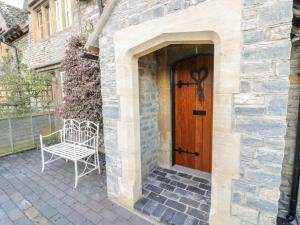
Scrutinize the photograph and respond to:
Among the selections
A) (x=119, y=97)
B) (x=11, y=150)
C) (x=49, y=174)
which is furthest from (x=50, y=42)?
(x=119, y=97)

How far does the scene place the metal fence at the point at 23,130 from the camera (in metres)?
4.72

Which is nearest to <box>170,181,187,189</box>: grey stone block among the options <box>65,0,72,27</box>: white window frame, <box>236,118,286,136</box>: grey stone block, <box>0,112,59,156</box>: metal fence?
<box>236,118,286,136</box>: grey stone block

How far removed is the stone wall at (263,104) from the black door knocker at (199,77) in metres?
1.61

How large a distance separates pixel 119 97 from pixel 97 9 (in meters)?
3.11

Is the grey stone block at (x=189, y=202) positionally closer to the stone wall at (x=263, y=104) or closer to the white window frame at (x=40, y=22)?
the stone wall at (x=263, y=104)

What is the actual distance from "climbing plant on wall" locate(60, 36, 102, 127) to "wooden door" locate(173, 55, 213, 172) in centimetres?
173

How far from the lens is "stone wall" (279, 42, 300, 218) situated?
202 cm

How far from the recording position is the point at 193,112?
336cm

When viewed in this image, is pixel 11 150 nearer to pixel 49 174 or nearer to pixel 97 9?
pixel 49 174

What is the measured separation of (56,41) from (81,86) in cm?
267

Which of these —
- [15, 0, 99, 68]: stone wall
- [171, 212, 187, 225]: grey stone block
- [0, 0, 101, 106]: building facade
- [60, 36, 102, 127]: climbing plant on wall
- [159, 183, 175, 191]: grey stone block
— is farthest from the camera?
[0, 0, 101, 106]: building facade

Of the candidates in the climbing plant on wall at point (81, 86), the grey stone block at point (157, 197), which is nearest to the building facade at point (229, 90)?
the grey stone block at point (157, 197)

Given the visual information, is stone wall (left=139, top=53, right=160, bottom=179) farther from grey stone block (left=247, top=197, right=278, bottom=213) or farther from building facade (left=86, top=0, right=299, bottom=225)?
grey stone block (left=247, top=197, right=278, bottom=213)

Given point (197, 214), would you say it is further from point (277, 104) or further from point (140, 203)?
point (277, 104)
